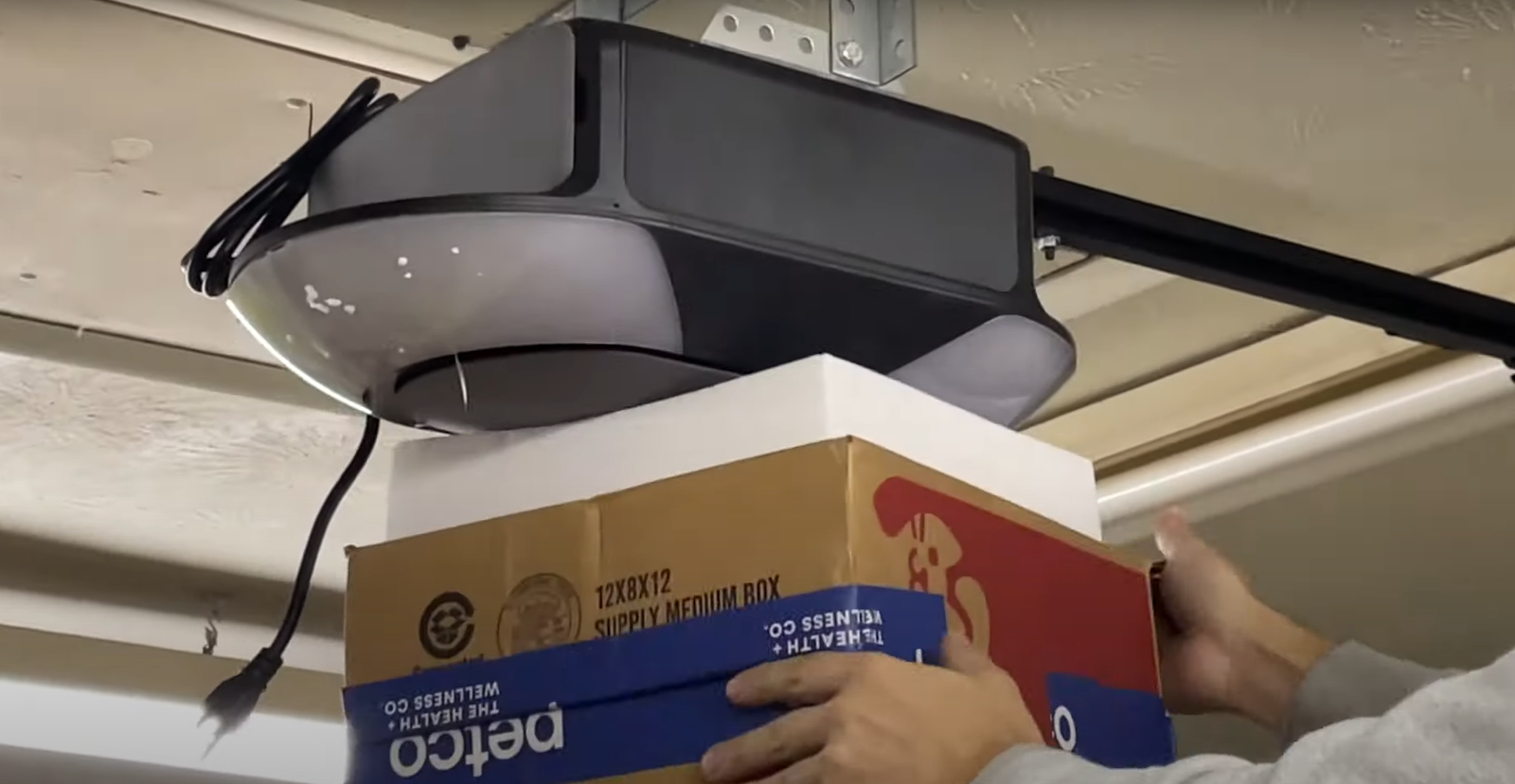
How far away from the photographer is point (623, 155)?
2.52ft

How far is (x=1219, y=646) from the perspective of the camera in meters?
1.06

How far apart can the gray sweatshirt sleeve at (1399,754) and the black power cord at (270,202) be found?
0.49m

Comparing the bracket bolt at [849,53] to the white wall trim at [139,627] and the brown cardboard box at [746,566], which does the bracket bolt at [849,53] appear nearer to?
the brown cardboard box at [746,566]

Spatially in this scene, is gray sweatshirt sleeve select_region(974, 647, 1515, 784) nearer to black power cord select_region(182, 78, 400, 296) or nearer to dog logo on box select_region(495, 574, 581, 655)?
dog logo on box select_region(495, 574, 581, 655)

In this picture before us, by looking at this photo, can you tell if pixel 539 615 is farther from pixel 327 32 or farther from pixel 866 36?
pixel 327 32

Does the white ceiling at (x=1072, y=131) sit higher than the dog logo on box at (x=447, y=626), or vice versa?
the white ceiling at (x=1072, y=131)

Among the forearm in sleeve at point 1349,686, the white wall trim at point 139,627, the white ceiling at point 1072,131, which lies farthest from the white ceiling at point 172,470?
the forearm in sleeve at point 1349,686

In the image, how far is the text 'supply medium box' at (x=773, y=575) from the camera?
74 cm

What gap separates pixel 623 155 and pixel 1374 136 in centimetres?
78

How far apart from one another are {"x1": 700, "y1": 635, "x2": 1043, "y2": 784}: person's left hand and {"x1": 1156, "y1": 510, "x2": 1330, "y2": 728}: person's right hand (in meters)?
0.37

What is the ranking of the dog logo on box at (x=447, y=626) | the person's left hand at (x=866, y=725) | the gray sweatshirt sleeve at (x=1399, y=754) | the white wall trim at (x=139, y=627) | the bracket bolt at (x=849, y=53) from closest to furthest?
1. the gray sweatshirt sleeve at (x=1399, y=754)
2. the person's left hand at (x=866, y=725)
3. the dog logo on box at (x=447, y=626)
4. the bracket bolt at (x=849, y=53)
5. the white wall trim at (x=139, y=627)

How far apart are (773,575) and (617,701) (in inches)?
3.8

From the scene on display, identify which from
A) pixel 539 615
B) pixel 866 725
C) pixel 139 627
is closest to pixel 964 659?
pixel 866 725

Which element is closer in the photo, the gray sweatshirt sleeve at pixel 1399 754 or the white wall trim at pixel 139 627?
the gray sweatshirt sleeve at pixel 1399 754
